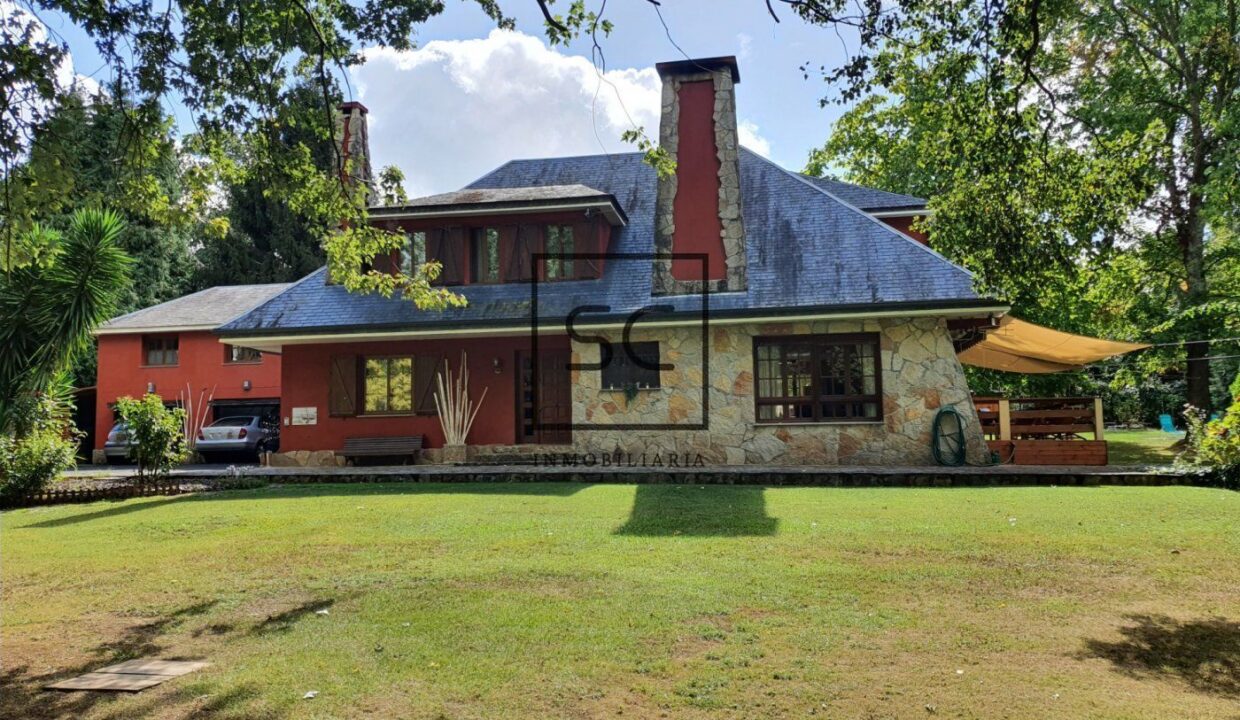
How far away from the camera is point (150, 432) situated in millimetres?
12422

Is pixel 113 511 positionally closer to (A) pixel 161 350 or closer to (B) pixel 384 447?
(B) pixel 384 447

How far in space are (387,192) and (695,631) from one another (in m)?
6.08

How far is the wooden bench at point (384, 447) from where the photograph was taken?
15.5 metres

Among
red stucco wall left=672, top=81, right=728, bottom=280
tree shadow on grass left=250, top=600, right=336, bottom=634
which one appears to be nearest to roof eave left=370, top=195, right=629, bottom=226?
red stucco wall left=672, top=81, right=728, bottom=280

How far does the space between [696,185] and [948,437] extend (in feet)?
21.7

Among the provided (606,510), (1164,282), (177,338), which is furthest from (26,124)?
(1164,282)

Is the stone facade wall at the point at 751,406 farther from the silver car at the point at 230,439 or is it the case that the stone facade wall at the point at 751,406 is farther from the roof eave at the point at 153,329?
the roof eave at the point at 153,329

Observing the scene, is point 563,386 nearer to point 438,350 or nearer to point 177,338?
point 438,350

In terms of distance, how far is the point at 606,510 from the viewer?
30.4ft

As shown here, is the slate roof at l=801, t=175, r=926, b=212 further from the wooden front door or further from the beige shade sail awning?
the wooden front door

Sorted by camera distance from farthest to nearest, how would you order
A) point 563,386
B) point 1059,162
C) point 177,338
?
point 177,338
point 563,386
point 1059,162

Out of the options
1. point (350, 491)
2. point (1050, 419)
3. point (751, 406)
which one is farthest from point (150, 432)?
point (1050, 419)

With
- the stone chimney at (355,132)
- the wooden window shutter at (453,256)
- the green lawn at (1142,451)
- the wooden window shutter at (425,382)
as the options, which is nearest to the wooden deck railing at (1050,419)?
the green lawn at (1142,451)

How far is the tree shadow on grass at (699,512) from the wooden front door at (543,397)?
4591 mm
